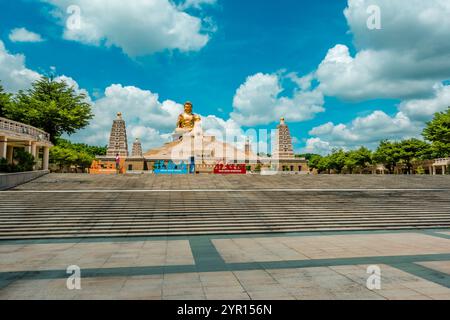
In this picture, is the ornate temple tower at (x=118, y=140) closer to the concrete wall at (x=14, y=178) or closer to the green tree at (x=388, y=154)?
the concrete wall at (x=14, y=178)

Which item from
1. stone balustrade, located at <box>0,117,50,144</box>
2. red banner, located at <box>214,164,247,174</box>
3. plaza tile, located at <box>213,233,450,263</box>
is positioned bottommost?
plaza tile, located at <box>213,233,450,263</box>

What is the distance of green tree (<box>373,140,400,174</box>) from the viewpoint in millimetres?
52028

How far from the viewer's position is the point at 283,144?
58.1 meters

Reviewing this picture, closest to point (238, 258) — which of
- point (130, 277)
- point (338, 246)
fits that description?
point (130, 277)

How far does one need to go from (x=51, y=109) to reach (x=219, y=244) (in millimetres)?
31158

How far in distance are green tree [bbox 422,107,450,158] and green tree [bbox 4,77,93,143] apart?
44.4 metres

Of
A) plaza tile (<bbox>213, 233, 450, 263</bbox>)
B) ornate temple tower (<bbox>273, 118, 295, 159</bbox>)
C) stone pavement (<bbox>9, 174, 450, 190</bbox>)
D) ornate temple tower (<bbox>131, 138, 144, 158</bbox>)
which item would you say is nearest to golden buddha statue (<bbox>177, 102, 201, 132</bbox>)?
ornate temple tower (<bbox>131, 138, 144, 158</bbox>)

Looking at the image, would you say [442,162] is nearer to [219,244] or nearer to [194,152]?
[194,152]

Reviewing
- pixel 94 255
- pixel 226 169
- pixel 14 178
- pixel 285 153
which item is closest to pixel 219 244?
pixel 94 255

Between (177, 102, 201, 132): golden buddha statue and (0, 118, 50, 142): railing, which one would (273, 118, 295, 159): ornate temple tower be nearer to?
(177, 102, 201, 132): golden buddha statue

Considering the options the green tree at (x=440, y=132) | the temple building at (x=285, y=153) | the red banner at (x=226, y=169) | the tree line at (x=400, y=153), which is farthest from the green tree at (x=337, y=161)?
the red banner at (x=226, y=169)

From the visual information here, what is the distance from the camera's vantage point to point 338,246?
376 inches

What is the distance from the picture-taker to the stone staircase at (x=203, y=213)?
12182mm

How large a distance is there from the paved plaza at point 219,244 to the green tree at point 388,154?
35585mm
